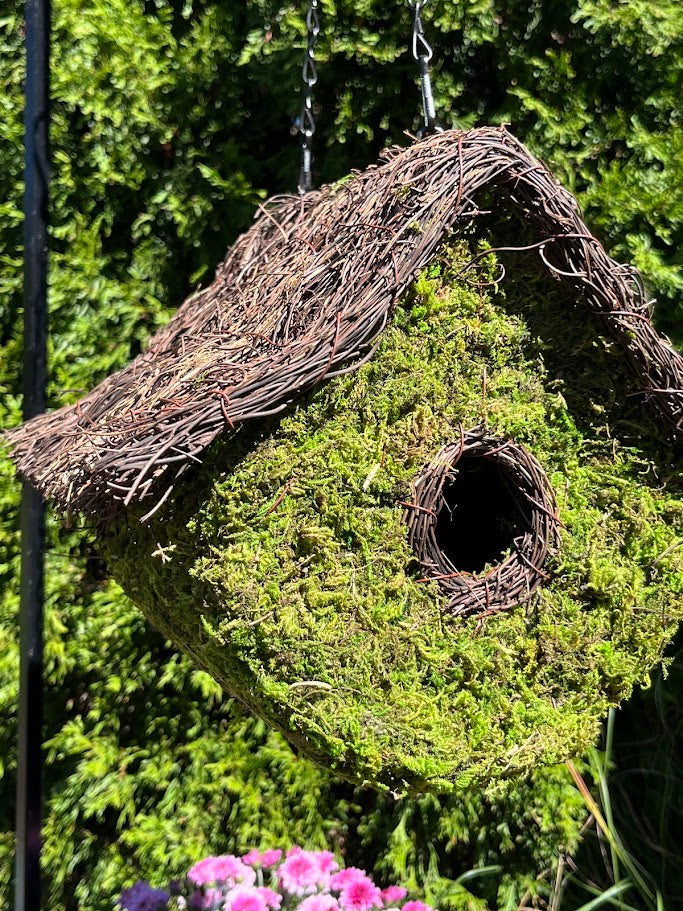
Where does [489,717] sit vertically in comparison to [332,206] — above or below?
below

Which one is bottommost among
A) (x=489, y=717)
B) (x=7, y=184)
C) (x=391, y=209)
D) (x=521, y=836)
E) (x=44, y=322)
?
(x=521, y=836)

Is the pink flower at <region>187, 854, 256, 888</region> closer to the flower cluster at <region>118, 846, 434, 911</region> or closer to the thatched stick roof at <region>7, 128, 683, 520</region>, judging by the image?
the flower cluster at <region>118, 846, 434, 911</region>

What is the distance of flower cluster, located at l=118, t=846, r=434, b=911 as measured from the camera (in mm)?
1531

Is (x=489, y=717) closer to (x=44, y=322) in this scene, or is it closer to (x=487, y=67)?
(x=44, y=322)

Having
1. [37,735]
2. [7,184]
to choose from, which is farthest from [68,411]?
[7,184]

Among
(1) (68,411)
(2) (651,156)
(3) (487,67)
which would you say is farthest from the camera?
(3) (487,67)

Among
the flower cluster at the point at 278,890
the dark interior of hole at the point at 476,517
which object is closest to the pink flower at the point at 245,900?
the flower cluster at the point at 278,890

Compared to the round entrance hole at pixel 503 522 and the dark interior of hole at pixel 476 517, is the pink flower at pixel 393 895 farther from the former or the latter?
the round entrance hole at pixel 503 522

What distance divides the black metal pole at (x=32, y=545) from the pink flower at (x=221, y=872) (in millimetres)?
361

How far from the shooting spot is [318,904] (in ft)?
4.86

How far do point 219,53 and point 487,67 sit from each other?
725 millimetres

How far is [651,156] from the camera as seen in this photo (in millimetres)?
1858

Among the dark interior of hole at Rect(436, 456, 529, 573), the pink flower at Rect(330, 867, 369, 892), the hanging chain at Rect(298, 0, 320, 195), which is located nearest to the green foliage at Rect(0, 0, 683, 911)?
the pink flower at Rect(330, 867, 369, 892)

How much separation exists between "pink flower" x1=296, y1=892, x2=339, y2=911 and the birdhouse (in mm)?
668
